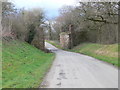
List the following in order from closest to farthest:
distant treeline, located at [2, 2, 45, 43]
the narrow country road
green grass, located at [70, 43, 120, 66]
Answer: the narrow country road → green grass, located at [70, 43, 120, 66] → distant treeline, located at [2, 2, 45, 43]

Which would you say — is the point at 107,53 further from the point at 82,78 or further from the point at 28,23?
the point at 28,23

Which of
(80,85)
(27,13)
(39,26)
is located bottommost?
(80,85)

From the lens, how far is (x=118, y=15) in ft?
60.1

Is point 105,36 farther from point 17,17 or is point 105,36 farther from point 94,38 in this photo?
point 17,17

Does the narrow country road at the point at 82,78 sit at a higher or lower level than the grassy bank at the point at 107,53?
higher

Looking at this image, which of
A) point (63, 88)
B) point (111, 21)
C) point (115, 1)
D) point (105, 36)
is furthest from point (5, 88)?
point (105, 36)

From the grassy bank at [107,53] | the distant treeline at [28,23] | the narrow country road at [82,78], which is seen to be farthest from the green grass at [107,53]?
the distant treeline at [28,23]

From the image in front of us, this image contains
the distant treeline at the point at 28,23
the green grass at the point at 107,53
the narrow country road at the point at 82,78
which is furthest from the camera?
the distant treeline at the point at 28,23

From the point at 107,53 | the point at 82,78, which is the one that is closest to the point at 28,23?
the point at 107,53

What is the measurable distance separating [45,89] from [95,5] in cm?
1416

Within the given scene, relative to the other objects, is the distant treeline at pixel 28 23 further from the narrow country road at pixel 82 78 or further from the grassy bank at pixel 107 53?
the narrow country road at pixel 82 78

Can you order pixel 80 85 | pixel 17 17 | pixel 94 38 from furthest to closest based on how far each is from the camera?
pixel 94 38 → pixel 17 17 → pixel 80 85

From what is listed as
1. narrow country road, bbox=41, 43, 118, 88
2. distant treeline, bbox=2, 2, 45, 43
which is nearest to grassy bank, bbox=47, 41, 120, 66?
narrow country road, bbox=41, 43, 118, 88

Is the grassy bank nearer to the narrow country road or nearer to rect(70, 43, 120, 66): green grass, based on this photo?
rect(70, 43, 120, 66): green grass
